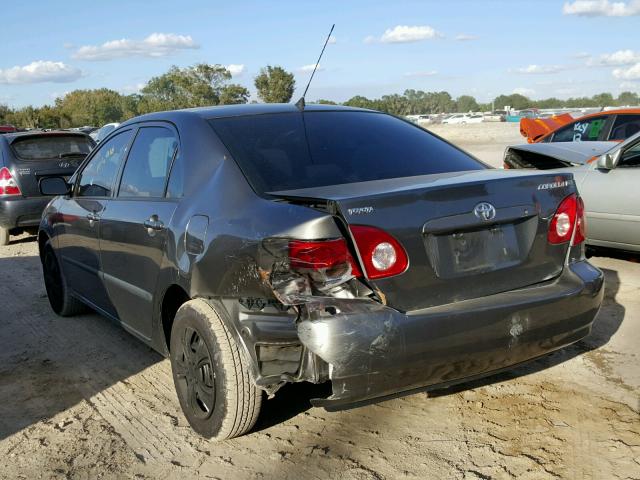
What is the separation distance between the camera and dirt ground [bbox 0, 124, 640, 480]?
2.95 m

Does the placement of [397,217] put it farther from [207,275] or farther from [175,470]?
[175,470]

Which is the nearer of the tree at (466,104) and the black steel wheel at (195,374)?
the black steel wheel at (195,374)

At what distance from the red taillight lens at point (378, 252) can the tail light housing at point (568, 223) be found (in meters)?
0.87

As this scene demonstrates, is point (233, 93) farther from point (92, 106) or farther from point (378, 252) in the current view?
point (378, 252)

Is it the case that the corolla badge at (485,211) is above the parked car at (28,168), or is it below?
above

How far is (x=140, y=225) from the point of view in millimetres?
3793

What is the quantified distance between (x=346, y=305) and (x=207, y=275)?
2.71 feet

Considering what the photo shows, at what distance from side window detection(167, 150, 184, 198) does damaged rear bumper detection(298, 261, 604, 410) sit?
128 centimetres

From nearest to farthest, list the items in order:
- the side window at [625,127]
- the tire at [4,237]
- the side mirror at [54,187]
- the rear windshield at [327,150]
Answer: the rear windshield at [327,150]
the side mirror at [54,187]
the side window at [625,127]
the tire at [4,237]

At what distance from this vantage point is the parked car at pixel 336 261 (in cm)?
268

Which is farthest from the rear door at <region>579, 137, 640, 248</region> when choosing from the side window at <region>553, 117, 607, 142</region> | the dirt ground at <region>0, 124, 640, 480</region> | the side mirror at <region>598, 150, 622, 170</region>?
the side window at <region>553, 117, 607, 142</region>

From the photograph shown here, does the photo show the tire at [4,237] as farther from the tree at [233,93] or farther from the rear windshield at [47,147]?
the tree at [233,93]

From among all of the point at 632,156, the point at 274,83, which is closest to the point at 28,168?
the point at 632,156

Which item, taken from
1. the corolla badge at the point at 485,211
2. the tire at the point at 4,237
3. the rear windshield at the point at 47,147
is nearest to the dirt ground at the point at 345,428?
the corolla badge at the point at 485,211
